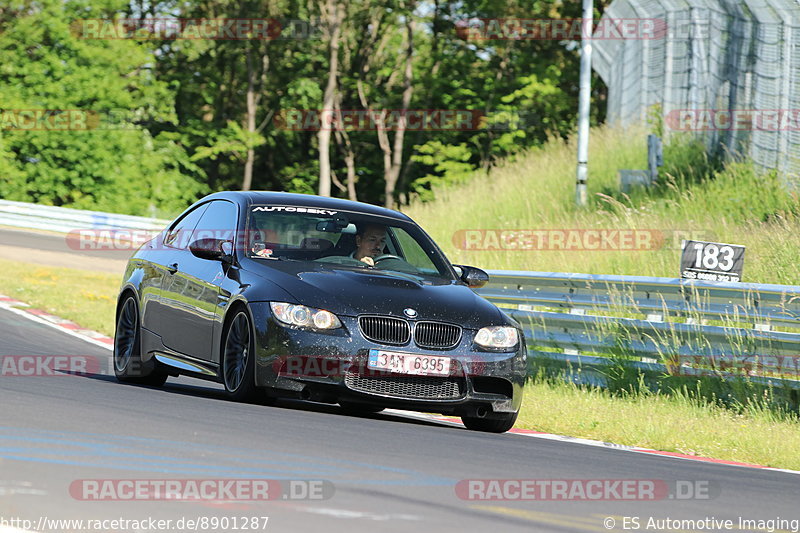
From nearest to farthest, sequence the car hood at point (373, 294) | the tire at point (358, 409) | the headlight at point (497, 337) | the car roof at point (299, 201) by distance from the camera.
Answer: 1. the car hood at point (373, 294)
2. the headlight at point (497, 337)
3. the tire at point (358, 409)
4. the car roof at point (299, 201)

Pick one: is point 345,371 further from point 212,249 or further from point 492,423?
point 212,249

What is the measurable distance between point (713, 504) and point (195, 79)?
53.2 meters

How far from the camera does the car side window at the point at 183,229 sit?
1123cm

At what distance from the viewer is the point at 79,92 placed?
51125 millimetres

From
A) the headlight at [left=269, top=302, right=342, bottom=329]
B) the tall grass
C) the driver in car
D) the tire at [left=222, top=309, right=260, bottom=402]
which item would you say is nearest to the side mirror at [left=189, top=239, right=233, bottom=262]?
the tire at [left=222, top=309, right=260, bottom=402]

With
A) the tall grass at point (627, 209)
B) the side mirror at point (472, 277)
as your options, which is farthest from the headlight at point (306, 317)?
the tall grass at point (627, 209)

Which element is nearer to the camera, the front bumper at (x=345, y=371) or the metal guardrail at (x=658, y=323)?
the front bumper at (x=345, y=371)

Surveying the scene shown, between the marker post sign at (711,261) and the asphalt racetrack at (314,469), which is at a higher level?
the marker post sign at (711,261)

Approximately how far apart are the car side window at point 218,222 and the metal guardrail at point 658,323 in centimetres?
A: 438

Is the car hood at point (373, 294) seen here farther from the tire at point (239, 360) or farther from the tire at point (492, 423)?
the tire at point (492, 423)

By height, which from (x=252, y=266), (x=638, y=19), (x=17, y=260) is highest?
(x=638, y=19)

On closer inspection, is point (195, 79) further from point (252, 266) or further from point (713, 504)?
point (713, 504)

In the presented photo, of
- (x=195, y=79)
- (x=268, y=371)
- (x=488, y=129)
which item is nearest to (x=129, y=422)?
(x=268, y=371)

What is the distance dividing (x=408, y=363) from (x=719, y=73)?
18098 millimetres
